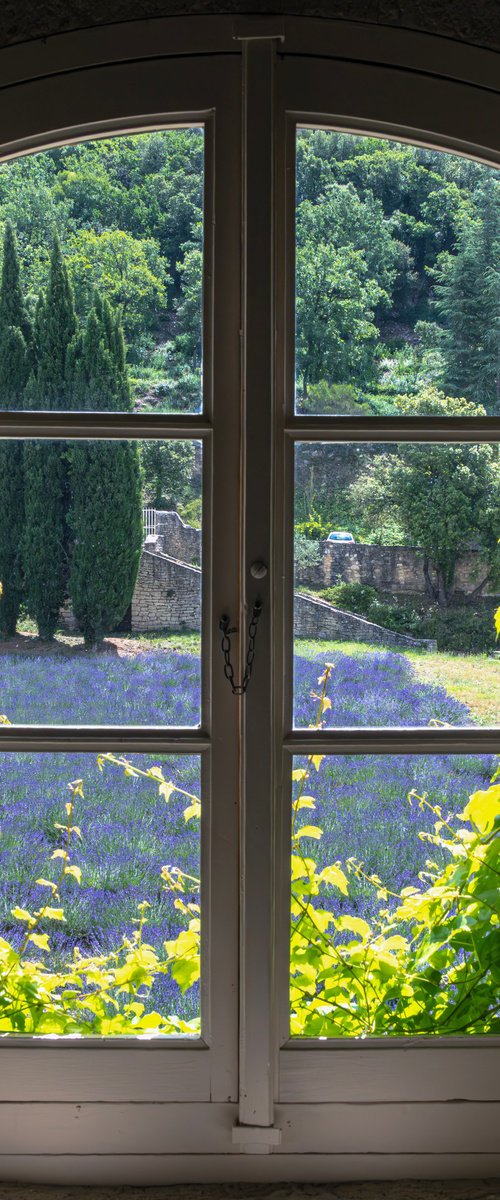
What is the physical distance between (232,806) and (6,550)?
645mm

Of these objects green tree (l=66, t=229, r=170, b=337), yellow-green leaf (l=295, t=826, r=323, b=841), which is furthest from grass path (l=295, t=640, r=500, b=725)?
green tree (l=66, t=229, r=170, b=337)

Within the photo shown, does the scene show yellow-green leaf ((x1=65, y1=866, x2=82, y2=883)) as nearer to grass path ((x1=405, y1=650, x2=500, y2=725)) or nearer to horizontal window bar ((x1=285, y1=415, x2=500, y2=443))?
grass path ((x1=405, y1=650, x2=500, y2=725))

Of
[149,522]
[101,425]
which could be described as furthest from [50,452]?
[149,522]

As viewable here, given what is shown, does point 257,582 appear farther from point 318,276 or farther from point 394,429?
point 318,276

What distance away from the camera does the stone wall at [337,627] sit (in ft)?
6.07

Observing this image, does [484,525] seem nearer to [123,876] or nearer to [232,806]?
[232,806]

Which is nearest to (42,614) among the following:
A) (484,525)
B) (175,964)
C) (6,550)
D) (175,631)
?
(6,550)

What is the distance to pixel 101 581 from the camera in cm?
186

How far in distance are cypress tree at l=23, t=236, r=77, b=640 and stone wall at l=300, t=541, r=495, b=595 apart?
1.56 ft

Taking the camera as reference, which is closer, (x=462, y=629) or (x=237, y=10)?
(x=237, y=10)

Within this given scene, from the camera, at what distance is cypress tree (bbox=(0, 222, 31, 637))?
184cm

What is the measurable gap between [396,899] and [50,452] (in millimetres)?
1082

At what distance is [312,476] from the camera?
6.05 ft

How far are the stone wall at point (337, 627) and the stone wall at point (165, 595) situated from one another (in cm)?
20
